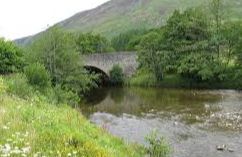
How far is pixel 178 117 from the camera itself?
4941cm

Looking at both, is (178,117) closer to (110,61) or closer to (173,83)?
(173,83)

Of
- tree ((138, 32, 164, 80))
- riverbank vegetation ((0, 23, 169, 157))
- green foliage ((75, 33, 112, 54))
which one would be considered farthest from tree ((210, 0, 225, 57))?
green foliage ((75, 33, 112, 54))

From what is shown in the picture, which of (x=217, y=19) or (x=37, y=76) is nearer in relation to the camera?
(x=37, y=76)

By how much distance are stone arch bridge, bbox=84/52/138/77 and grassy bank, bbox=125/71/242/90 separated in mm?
3193

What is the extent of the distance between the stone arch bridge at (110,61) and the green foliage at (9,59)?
4457cm

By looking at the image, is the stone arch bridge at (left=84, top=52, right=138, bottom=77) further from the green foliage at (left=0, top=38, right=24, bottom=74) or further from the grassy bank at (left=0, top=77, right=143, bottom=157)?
the grassy bank at (left=0, top=77, right=143, bottom=157)

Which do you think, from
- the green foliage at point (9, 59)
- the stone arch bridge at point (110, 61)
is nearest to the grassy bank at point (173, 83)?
the stone arch bridge at point (110, 61)

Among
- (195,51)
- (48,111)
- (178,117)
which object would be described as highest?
(195,51)

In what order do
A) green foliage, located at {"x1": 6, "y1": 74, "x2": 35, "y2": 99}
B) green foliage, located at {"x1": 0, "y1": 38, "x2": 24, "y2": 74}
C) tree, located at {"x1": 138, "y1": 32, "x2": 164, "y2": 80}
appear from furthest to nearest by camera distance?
tree, located at {"x1": 138, "y1": 32, "x2": 164, "y2": 80}
green foliage, located at {"x1": 0, "y1": 38, "x2": 24, "y2": 74}
green foliage, located at {"x1": 6, "y1": 74, "x2": 35, "y2": 99}

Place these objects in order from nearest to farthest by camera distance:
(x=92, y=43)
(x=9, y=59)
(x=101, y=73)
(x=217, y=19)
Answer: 1. (x=9, y=59)
2. (x=217, y=19)
3. (x=101, y=73)
4. (x=92, y=43)

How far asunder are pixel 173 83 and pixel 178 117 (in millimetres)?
36694

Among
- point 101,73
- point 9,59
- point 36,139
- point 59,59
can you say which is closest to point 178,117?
point 9,59

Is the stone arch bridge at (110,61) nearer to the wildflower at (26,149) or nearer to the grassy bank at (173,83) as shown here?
the grassy bank at (173,83)

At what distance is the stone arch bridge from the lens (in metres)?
99.2
